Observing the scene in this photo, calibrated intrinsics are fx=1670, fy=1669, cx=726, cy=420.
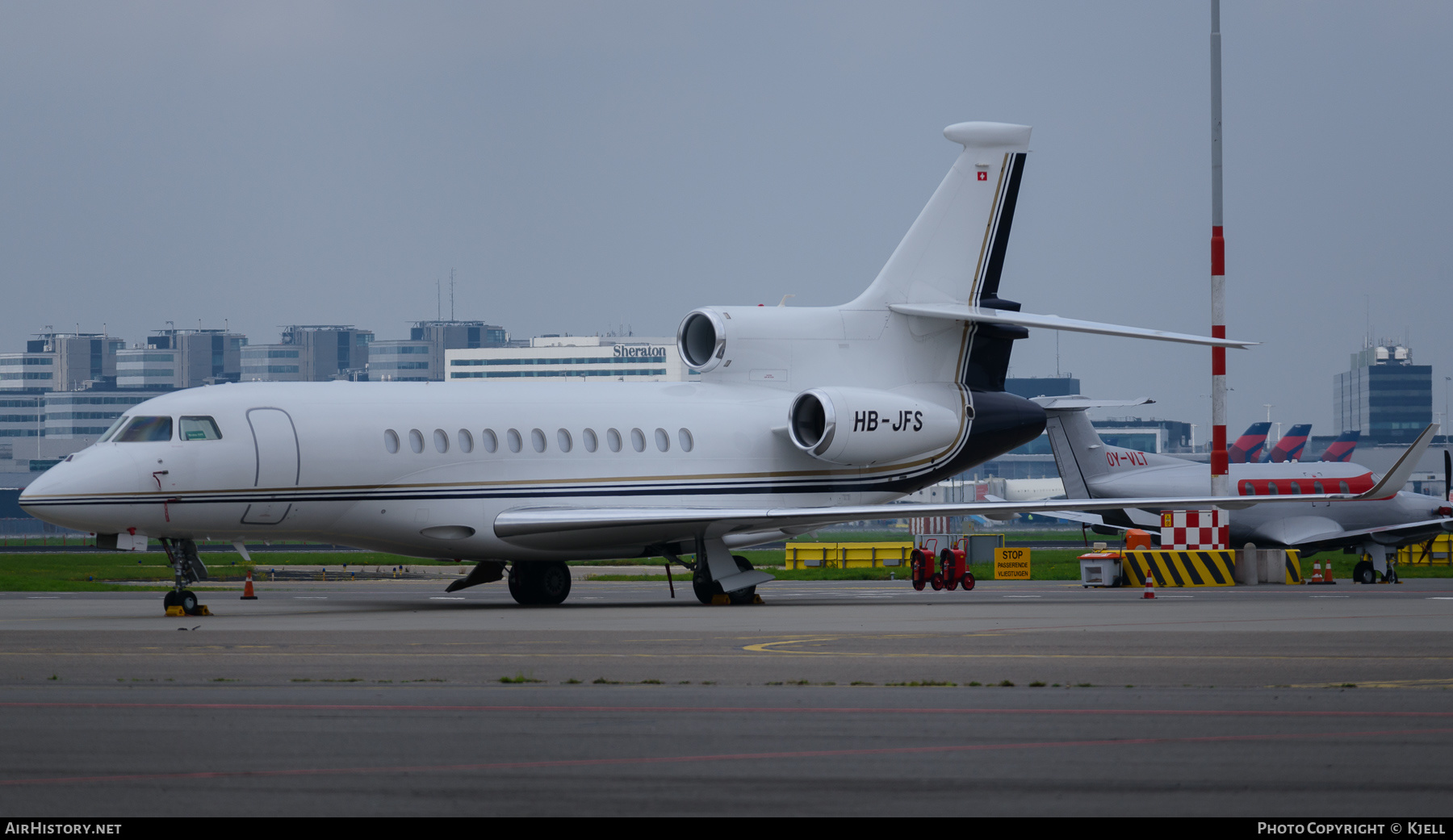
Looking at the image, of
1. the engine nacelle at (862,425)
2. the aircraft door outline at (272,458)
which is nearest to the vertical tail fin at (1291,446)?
the engine nacelle at (862,425)

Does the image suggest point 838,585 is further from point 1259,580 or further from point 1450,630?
point 1450,630

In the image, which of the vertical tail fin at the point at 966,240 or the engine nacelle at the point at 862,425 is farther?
the vertical tail fin at the point at 966,240

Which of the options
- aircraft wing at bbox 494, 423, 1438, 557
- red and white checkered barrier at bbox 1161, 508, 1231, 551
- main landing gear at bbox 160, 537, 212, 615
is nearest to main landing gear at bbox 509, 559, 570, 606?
aircraft wing at bbox 494, 423, 1438, 557

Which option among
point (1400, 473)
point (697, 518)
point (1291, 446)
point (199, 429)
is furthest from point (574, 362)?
point (199, 429)

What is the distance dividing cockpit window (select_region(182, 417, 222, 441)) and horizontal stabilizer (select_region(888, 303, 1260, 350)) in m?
12.8

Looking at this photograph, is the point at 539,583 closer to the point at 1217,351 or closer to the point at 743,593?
the point at 743,593

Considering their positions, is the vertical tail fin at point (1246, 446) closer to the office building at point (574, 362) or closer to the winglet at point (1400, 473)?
the winglet at point (1400, 473)

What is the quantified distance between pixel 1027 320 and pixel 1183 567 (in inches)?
302

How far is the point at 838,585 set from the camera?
40.0 meters

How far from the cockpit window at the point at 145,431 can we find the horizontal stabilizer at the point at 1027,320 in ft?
44.1

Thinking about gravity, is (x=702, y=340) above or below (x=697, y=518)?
above

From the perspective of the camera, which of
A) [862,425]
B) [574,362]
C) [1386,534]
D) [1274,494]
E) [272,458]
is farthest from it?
[574,362]

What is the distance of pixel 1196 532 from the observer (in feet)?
116

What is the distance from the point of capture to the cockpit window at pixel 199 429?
81.6ft
